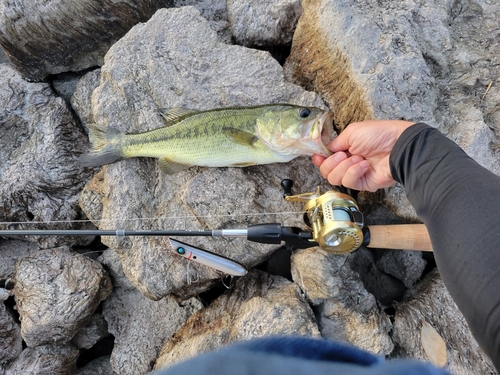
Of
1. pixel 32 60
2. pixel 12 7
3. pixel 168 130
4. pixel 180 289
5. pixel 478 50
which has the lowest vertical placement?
pixel 180 289

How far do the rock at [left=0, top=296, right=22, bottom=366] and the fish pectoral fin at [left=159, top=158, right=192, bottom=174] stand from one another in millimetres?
2941

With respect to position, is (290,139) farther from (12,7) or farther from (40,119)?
(12,7)

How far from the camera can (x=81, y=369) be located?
480 centimetres

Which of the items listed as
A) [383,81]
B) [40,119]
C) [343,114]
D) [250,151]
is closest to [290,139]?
[250,151]

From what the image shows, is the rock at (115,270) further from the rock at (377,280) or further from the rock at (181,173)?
the rock at (377,280)

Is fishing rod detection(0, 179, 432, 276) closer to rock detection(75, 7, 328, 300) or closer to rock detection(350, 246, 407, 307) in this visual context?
rock detection(75, 7, 328, 300)

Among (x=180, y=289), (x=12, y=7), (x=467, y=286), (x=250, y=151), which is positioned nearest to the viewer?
(x=467, y=286)

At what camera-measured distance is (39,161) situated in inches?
182

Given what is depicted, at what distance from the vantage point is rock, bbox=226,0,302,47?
165 inches

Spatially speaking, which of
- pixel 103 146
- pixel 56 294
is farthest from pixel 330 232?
pixel 56 294

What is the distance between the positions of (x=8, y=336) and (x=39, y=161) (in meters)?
2.29

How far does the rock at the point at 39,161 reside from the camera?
4.59m

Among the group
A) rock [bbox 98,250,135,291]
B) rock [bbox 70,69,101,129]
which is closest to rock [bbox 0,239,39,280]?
rock [bbox 98,250,135,291]

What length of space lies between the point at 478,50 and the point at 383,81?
1.20m
